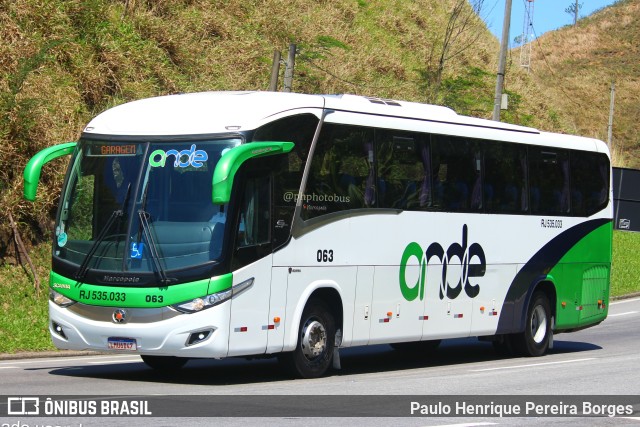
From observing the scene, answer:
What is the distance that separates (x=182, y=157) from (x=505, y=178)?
713 centimetres

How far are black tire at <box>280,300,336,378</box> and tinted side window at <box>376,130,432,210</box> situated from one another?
1965 millimetres

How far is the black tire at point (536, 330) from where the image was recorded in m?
19.5

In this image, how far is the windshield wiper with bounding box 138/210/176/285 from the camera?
1298cm

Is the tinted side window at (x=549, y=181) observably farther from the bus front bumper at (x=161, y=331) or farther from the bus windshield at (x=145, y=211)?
the bus front bumper at (x=161, y=331)

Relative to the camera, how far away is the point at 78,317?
1341 centimetres

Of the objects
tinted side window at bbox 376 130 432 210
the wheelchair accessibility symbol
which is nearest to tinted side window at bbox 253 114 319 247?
the wheelchair accessibility symbol

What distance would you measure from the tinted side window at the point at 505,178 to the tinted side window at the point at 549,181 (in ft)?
0.98

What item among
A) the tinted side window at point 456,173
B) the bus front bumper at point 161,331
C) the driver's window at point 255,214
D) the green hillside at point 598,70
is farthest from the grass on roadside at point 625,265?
the green hillside at point 598,70

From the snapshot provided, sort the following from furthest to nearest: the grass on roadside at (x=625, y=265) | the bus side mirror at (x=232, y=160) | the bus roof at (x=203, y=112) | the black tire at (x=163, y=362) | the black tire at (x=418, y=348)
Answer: the grass on roadside at (x=625, y=265) < the black tire at (x=418, y=348) < the black tire at (x=163, y=362) < the bus roof at (x=203, y=112) < the bus side mirror at (x=232, y=160)

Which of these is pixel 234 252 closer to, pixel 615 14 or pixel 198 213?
pixel 198 213

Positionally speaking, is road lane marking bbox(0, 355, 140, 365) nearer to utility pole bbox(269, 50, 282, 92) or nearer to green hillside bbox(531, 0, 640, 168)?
utility pole bbox(269, 50, 282, 92)

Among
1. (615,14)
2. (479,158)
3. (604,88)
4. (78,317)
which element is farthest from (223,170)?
(615,14)

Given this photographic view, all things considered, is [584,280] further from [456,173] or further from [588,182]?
[456,173]

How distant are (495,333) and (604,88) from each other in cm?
8803
